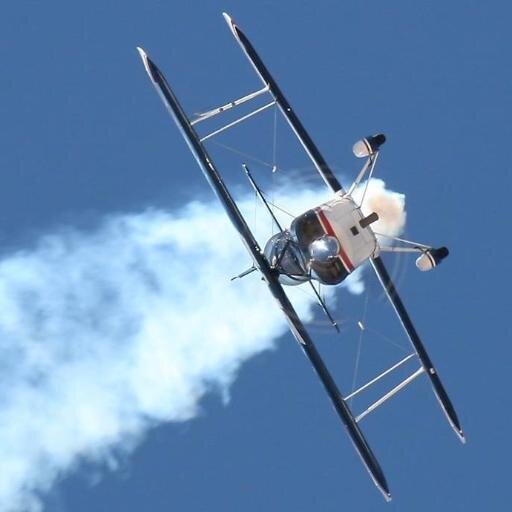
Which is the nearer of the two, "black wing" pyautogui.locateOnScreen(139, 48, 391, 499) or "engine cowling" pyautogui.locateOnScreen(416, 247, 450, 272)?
"black wing" pyautogui.locateOnScreen(139, 48, 391, 499)

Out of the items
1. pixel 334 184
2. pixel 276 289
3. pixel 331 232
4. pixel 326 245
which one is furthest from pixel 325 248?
pixel 334 184

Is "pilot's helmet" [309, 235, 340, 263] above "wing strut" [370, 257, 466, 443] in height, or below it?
above

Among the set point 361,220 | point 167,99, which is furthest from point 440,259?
point 167,99

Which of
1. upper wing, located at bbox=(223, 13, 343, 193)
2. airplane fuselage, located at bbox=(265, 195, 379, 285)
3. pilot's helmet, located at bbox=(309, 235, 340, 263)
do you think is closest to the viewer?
pilot's helmet, located at bbox=(309, 235, 340, 263)

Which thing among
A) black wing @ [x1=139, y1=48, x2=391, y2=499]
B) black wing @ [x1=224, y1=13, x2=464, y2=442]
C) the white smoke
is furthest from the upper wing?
black wing @ [x1=139, y1=48, x2=391, y2=499]

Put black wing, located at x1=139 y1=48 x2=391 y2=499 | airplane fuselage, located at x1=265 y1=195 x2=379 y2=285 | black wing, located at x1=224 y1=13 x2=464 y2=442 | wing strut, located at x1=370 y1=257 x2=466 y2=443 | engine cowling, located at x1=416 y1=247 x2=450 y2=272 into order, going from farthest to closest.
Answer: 1. wing strut, located at x1=370 y1=257 x2=466 y2=443
2. black wing, located at x1=224 y1=13 x2=464 y2=442
3. engine cowling, located at x1=416 y1=247 x2=450 y2=272
4. airplane fuselage, located at x1=265 y1=195 x2=379 y2=285
5. black wing, located at x1=139 y1=48 x2=391 y2=499

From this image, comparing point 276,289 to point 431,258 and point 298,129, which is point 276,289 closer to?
point 431,258

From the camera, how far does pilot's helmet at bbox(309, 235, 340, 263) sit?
31969 mm

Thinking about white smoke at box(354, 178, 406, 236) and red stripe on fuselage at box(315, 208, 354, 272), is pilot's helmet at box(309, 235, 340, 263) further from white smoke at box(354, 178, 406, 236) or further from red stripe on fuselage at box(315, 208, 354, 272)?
white smoke at box(354, 178, 406, 236)

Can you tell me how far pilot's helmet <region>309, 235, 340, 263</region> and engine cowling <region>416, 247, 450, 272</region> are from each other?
3.53 m

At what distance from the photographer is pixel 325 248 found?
32.0 m

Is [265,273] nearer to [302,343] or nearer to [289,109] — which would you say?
[302,343]

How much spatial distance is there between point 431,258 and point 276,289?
5535 mm

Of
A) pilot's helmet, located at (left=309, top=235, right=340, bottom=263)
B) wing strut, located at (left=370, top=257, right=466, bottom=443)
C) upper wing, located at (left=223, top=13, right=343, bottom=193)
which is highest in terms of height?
upper wing, located at (left=223, top=13, right=343, bottom=193)
